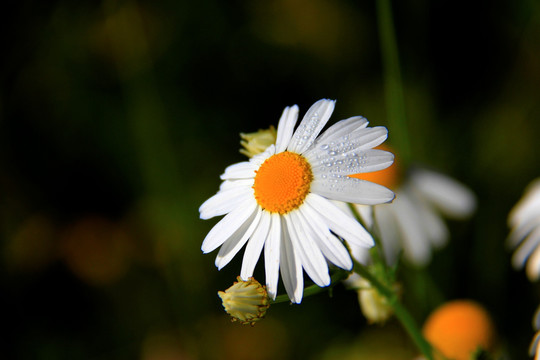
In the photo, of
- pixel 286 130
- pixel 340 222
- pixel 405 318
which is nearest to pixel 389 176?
pixel 405 318

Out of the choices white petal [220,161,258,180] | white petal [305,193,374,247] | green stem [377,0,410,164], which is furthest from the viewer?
green stem [377,0,410,164]

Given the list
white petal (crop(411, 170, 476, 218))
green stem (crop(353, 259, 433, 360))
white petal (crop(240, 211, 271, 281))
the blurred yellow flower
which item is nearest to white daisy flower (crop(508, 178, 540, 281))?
the blurred yellow flower

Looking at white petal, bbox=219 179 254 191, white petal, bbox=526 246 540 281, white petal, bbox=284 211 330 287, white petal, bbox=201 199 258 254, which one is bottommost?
white petal, bbox=526 246 540 281

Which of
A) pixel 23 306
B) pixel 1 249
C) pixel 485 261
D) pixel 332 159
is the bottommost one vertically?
pixel 485 261

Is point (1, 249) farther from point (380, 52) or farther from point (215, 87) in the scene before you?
point (380, 52)

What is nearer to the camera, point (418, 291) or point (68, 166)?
point (418, 291)

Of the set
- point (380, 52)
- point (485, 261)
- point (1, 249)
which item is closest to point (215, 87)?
point (380, 52)

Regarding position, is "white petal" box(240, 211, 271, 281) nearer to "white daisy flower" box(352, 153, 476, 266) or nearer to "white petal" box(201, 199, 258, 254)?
"white petal" box(201, 199, 258, 254)

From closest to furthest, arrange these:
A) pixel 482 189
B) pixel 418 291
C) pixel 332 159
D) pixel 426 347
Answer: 1. pixel 332 159
2. pixel 426 347
3. pixel 418 291
4. pixel 482 189
